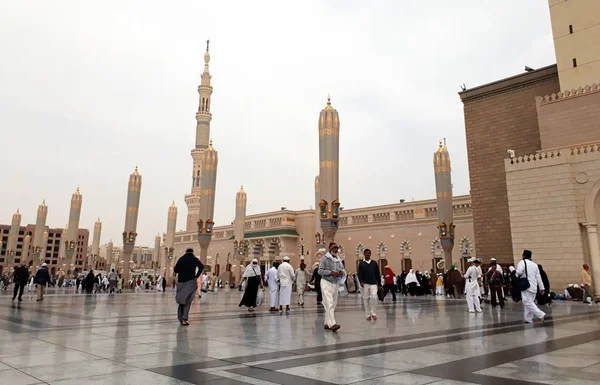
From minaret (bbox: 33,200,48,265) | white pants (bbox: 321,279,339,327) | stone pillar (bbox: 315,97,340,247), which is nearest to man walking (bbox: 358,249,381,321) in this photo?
white pants (bbox: 321,279,339,327)

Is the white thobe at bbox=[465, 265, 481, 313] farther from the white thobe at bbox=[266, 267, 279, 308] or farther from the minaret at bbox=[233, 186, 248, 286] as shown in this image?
the minaret at bbox=[233, 186, 248, 286]

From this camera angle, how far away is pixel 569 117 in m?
18.3

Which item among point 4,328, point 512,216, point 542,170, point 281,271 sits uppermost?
point 542,170

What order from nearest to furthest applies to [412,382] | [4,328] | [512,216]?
[412,382] → [4,328] → [512,216]

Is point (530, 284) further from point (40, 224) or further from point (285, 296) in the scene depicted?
point (40, 224)

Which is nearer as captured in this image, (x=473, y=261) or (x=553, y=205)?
(x=473, y=261)

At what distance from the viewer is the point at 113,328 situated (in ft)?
21.6

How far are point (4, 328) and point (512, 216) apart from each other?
17613 millimetres

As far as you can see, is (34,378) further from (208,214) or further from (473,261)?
(208,214)

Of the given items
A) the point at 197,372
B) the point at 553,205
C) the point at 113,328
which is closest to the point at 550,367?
the point at 197,372

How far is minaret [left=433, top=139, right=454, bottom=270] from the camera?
2506 centimetres

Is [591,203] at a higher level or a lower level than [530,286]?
higher

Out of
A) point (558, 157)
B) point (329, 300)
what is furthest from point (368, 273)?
point (558, 157)

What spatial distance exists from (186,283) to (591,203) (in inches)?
611
